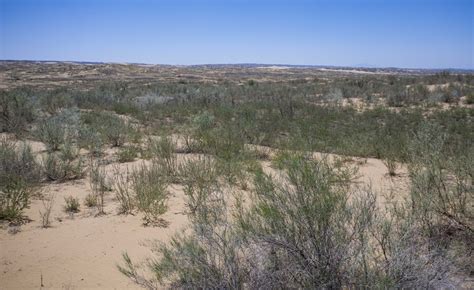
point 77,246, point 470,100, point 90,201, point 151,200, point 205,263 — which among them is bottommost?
point 77,246

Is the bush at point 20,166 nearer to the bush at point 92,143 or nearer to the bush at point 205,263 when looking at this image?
the bush at point 92,143

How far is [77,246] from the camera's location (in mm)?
4344

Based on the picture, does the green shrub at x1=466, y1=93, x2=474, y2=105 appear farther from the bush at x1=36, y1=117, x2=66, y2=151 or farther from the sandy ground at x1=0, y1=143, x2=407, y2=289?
the bush at x1=36, y1=117, x2=66, y2=151

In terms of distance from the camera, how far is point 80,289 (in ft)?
11.5

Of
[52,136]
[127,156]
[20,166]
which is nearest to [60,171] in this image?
[20,166]

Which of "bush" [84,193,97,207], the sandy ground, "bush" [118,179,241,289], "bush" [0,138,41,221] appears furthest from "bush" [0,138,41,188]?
"bush" [118,179,241,289]

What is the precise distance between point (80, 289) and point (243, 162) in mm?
4114

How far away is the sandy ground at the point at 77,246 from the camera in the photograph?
365cm

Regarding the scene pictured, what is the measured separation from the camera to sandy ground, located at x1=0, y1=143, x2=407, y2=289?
365 centimetres

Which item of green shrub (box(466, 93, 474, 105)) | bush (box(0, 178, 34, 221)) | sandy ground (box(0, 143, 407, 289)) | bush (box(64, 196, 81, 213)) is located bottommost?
sandy ground (box(0, 143, 407, 289))

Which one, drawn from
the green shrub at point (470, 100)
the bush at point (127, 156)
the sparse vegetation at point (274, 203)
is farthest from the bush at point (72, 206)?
the green shrub at point (470, 100)

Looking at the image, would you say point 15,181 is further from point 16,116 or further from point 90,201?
point 16,116

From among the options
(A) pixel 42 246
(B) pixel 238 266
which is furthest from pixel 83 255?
(B) pixel 238 266

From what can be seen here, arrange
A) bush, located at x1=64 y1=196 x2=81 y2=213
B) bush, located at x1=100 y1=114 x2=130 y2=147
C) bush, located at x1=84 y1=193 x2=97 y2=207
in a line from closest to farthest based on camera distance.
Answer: bush, located at x1=64 y1=196 x2=81 y2=213 < bush, located at x1=84 y1=193 x2=97 y2=207 < bush, located at x1=100 y1=114 x2=130 y2=147
